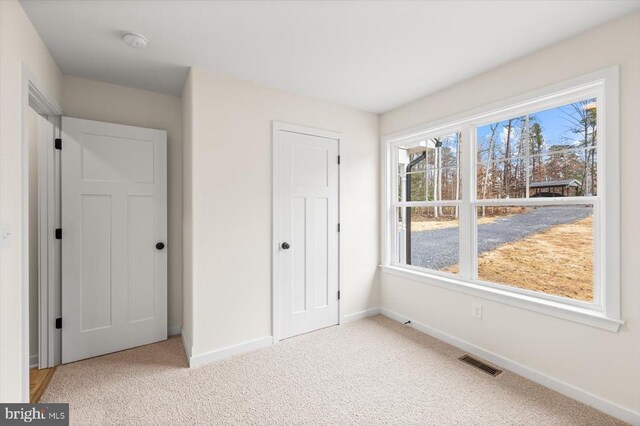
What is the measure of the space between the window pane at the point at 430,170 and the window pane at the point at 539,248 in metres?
0.45

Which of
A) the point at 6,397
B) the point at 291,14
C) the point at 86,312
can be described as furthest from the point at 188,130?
the point at 6,397

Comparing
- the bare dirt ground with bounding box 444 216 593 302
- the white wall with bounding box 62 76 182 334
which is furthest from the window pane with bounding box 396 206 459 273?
the white wall with bounding box 62 76 182 334

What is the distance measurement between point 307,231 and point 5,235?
217cm

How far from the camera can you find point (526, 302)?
2.23 m

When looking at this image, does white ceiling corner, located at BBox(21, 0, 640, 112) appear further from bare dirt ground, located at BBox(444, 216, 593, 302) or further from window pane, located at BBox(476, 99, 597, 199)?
bare dirt ground, located at BBox(444, 216, 593, 302)

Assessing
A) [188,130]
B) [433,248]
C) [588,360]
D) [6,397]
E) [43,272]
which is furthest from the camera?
[433,248]

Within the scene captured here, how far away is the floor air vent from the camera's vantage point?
7.51ft

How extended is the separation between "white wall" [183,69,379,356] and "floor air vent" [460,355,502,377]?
5.86 ft

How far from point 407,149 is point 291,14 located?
2160mm

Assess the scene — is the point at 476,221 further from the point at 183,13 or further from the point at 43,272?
the point at 43,272

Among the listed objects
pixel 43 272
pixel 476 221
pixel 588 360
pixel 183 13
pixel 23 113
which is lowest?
pixel 588 360

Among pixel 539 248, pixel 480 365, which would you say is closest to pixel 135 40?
pixel 539 248

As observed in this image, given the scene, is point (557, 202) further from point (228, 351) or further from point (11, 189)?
point (11, 189)

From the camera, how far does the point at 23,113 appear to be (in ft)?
5.55
